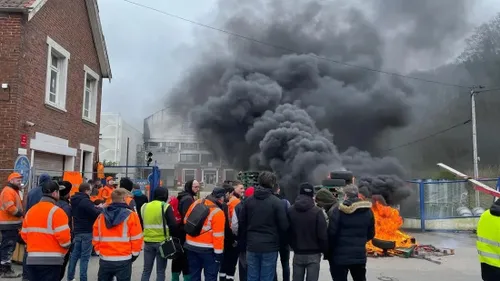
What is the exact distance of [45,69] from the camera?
10.2m

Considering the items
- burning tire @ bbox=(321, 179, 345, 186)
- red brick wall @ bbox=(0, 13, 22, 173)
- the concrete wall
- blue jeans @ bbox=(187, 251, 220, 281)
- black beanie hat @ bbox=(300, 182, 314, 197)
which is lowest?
the concrete wall

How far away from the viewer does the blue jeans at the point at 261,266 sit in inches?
190

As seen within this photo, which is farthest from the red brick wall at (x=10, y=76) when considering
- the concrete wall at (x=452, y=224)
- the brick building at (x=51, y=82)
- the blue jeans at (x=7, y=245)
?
the concrete wall at (x=452, y=224)

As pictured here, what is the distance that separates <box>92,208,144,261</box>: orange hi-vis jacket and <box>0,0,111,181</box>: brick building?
5.77 metres

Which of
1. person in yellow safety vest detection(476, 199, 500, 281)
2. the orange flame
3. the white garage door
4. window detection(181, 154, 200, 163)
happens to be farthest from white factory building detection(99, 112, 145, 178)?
person in yellow safety vest detection(476, 199, 500, 281)

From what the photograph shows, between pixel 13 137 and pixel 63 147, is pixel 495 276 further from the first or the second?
pixel 63 147

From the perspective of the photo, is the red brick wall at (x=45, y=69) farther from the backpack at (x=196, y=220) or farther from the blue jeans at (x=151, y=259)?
the backpack at (x=196, y=220)

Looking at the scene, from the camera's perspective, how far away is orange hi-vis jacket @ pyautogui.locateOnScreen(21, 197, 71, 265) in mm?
4281

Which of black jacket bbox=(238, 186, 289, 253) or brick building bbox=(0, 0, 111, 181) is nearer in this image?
black jacket bbox=(238, 186, 289, 253)

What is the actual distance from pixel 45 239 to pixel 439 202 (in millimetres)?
13463

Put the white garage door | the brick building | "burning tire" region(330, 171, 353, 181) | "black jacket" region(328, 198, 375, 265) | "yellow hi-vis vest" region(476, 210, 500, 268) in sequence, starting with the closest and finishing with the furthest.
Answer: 1. "yellow hi-vis vest" region(476, 210, 500, 268)
2. "black jacket" region(328, 198, 375, 265)
3. the brick building
4. the white garage door
5. "burning tire" region(330, 171, 353, 181)

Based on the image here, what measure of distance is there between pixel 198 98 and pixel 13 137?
14936mm

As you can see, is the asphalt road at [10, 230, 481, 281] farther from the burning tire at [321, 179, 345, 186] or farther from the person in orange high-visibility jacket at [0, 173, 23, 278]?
the burning tire at [321, 179, 345, 186]

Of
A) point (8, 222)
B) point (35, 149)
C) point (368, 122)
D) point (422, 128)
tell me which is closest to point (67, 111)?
point (35, 149)
